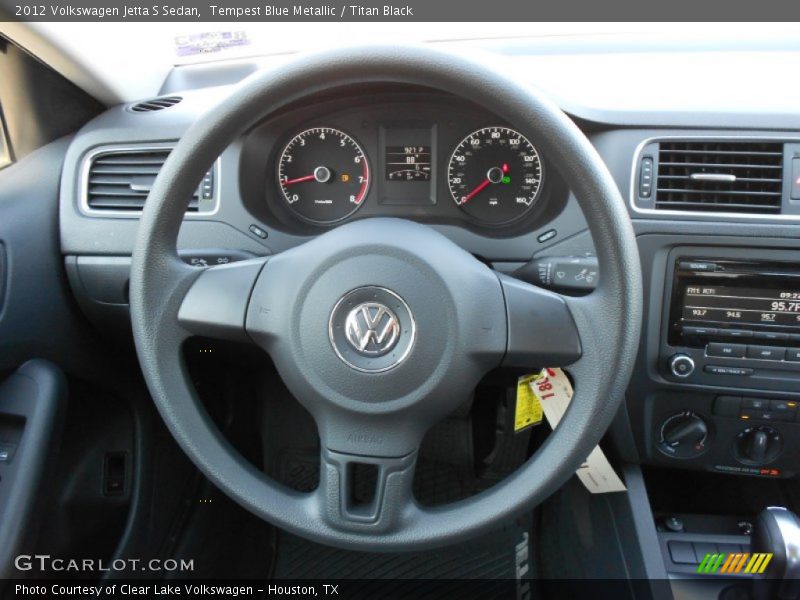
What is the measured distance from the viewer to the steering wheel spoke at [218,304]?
3.69 feet

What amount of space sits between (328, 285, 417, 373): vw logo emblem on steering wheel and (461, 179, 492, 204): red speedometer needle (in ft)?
1.53

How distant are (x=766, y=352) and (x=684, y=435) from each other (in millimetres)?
239

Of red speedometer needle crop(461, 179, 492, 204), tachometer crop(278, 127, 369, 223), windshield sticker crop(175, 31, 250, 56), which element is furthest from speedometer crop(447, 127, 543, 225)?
windshield sticker crop(175, 31, 250, 56)

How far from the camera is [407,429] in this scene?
109cm

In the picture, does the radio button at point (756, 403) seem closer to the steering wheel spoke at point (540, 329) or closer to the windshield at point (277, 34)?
the steering wheel spoke at point (540, 329)

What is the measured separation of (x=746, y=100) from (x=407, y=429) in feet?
3.02

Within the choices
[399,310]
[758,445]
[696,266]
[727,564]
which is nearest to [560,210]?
[696,266]

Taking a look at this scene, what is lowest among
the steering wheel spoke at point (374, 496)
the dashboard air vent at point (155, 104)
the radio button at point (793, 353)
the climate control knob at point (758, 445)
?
the climate control knob at point (758, 445)

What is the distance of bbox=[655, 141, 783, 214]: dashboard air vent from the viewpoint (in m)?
1.32

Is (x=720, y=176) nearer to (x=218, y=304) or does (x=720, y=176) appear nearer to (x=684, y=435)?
(x=684, y=435)

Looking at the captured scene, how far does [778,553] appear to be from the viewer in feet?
3.94

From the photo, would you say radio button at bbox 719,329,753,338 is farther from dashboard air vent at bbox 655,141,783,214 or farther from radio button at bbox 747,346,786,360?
dashboard air vent at bbox 655,141,783,214

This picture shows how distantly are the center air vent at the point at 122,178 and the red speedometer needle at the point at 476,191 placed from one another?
68 centimetres
